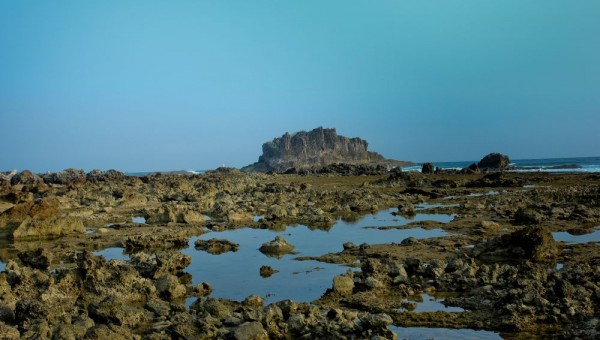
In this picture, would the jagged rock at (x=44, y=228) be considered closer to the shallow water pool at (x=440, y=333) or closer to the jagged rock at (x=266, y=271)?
the jagged rock at (x=266, y=271)

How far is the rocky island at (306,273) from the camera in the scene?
783 cm

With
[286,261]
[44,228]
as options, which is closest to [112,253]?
[44,228]

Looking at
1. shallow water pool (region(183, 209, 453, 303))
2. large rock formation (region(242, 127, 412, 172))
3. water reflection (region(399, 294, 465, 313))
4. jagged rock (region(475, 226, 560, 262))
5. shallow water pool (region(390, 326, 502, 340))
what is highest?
large rock formation (region(242, 127, 412, 172))

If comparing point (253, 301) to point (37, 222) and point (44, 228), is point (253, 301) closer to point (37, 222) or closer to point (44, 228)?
point (44, 228)

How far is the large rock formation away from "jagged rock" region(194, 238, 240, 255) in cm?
13004

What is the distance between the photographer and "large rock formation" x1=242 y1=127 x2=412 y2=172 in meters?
149

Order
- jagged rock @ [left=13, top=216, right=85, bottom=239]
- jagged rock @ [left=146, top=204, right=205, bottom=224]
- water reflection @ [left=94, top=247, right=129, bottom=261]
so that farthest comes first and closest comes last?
jagged rock @ [left=146, top=204, right=205, bottom=224]
jagged rock @ [left=13, top=216, right=85, bottom=239]
water reflection @ [left=94, top=247, right=129, bottom=261]

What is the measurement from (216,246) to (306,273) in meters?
4.64

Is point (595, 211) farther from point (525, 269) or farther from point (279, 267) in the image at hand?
point (279, 267)

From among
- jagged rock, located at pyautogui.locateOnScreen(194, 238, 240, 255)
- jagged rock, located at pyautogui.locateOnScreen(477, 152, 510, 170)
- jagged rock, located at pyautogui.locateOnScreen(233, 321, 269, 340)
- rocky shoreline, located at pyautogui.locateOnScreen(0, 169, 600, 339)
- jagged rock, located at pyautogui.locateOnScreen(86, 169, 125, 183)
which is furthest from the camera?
jagged rock, located at pyautogui.locateOnScreen(477, 152, 510, 170)

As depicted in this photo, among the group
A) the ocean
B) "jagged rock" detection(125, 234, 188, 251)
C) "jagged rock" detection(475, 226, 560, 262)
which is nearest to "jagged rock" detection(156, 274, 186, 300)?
"jagged rock" detection(125, 234, 188, 251)

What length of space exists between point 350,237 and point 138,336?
10626 millimetres

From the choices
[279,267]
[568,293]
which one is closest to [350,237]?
[279,267]

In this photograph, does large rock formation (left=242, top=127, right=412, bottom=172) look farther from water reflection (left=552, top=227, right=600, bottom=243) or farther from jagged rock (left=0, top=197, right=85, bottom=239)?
water reflection (left=552, top=227, right=600, bottom=243)
